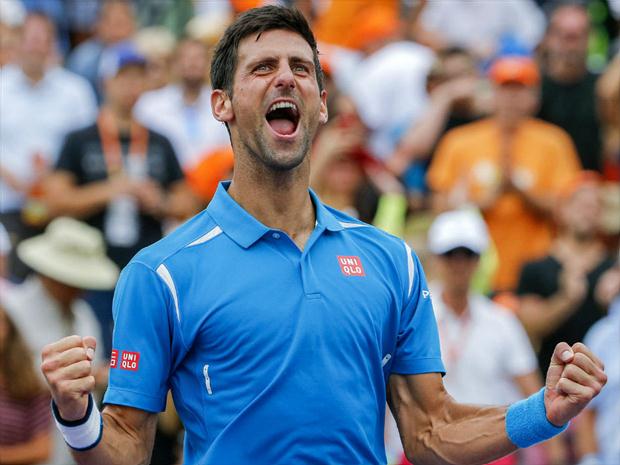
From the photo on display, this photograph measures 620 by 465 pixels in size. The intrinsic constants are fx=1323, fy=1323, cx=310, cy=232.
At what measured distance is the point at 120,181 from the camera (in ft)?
30.9

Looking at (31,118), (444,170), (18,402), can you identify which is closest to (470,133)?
(444,170)

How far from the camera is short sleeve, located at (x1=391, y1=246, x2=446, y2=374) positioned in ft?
14.2

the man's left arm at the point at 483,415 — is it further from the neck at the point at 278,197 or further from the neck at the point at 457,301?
the neck at the point at 457,301

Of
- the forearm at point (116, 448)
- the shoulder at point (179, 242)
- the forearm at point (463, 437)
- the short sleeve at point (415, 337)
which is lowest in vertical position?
the forearm at point (463, 437)

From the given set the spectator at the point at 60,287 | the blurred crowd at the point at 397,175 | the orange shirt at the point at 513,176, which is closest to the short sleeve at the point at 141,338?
the blurred crowd at the point at 397,175

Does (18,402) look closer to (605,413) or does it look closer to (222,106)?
(605,413)

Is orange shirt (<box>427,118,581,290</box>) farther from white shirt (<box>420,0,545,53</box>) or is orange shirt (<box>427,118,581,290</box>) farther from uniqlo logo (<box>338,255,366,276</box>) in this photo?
uniqlo logo (<box>338,255,366,276</box>)

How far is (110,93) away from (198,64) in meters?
1.72

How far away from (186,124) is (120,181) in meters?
1.86

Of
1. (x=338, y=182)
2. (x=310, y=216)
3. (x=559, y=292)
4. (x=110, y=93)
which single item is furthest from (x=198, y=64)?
(x=310, y=216)

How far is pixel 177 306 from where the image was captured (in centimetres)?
403

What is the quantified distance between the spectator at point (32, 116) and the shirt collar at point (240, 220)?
224 inches

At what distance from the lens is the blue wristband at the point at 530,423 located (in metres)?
4.12

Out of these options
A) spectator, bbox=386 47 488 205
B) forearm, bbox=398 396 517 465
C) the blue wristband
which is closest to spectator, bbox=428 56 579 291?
spectator, bbox=386 47 488 205
